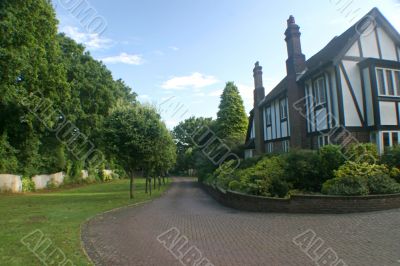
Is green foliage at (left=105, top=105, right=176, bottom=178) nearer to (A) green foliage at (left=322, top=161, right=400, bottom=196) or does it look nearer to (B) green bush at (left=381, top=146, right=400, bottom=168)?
(A) green foliage at (left=322, top=161, right=400, bottom=196)

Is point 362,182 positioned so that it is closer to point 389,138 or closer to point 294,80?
point 389,138

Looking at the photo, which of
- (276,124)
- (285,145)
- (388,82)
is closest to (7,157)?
(276,124)

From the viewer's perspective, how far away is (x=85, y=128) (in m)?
36.9

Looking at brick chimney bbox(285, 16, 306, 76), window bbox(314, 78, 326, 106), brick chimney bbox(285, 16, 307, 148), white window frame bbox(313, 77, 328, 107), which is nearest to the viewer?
white window frame bbox(313, 77, 328, 107)

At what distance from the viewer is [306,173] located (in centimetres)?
1581

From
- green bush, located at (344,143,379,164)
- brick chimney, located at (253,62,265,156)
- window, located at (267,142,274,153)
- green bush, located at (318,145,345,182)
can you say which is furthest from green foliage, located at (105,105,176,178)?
brick chimney, located at (253,62,265,156)

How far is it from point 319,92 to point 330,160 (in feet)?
23.1

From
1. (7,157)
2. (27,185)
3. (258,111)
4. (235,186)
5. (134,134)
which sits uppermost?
(258,111)

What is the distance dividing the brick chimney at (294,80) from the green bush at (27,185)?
23.8m

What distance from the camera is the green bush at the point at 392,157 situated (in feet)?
49.2

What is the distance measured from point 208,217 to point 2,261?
7782mm

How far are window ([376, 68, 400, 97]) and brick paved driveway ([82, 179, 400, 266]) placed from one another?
9.87 metres

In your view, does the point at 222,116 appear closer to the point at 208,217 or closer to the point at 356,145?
the point at 356,145

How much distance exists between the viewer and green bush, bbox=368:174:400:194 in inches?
507
